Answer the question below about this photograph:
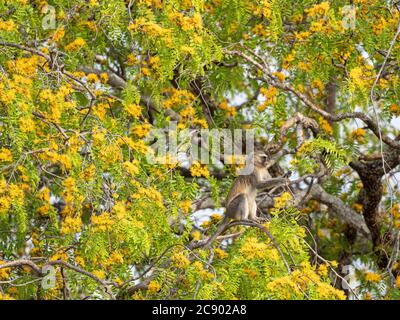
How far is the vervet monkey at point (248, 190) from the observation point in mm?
9125

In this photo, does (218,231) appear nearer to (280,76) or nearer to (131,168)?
(131,168)

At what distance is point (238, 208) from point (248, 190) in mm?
297

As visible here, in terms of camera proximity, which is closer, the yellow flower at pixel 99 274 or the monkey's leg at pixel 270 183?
the yellow flower at pixel 99 274

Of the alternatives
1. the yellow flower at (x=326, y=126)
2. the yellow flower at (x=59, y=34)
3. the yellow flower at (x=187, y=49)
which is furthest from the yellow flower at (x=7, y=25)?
the yellow flower at (x=326, y=126)

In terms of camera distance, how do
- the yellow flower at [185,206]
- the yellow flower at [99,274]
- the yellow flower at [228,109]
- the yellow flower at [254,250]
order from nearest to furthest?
the yellow flower at [254,250] → the yellow flower at [99,274] → the yellow flower at [185,206] → the yellow flower at [228,109]

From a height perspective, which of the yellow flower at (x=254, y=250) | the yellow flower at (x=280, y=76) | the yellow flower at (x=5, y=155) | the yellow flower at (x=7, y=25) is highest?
the yellow flower at (x=280, y=76)

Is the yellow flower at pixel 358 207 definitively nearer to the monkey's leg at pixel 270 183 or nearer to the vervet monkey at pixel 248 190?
the vervet monkey at pixel 248 190

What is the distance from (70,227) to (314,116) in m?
4.16

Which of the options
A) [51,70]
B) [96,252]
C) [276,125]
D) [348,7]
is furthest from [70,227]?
[348,7]

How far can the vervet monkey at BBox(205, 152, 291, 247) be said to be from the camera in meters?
9.12

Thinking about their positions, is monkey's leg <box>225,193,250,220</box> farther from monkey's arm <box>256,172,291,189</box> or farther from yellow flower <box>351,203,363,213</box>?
yellow flower <box>351,203,363,213</box>

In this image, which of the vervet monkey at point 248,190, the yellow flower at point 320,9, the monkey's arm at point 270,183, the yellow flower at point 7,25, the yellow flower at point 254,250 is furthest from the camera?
the vervet monkey at point 248,190

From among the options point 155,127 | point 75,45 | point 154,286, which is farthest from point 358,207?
point 154,286

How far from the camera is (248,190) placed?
938cm
